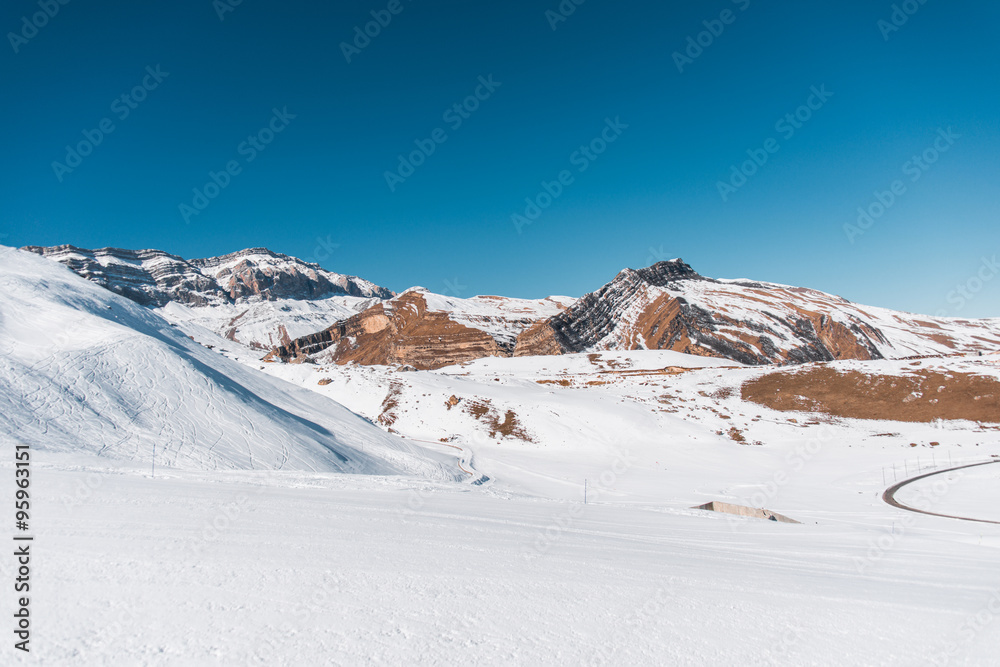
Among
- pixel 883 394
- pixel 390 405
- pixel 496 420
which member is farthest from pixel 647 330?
pixel 390 405

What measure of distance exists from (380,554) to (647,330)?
98.5 m

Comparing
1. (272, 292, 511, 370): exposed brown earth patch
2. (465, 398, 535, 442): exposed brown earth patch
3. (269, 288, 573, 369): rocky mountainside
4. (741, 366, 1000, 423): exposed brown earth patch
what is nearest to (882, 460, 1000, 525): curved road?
(741, 366, 1000, 423): exposed brown earth patch

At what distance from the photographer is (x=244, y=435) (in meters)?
20.1

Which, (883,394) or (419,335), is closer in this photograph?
(883,394)

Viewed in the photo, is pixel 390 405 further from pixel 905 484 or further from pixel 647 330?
pixel 647 330

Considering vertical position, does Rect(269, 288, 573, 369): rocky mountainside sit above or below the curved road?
above

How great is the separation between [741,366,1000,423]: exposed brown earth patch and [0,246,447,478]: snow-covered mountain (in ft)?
129

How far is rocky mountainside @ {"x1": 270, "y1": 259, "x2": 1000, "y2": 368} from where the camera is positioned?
9569cm

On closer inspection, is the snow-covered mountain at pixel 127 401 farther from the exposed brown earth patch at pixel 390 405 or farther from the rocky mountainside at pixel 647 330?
the rocky mountainside at pixel 647 330

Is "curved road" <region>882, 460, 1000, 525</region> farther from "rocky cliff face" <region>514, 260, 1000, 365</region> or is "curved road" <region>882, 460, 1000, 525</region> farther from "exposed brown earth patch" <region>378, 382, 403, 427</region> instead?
"rocky cliff face" <region>514, 260, 1000, 365</region>

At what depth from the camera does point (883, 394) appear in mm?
49219

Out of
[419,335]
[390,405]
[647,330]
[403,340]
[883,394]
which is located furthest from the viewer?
[419,335]

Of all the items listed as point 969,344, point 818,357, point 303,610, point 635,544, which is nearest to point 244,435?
point 635,544

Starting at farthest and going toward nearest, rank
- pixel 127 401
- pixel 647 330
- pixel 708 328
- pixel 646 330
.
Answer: pixel 646 330
pixel 647 330
pixel 708 328
pixel 127 401
